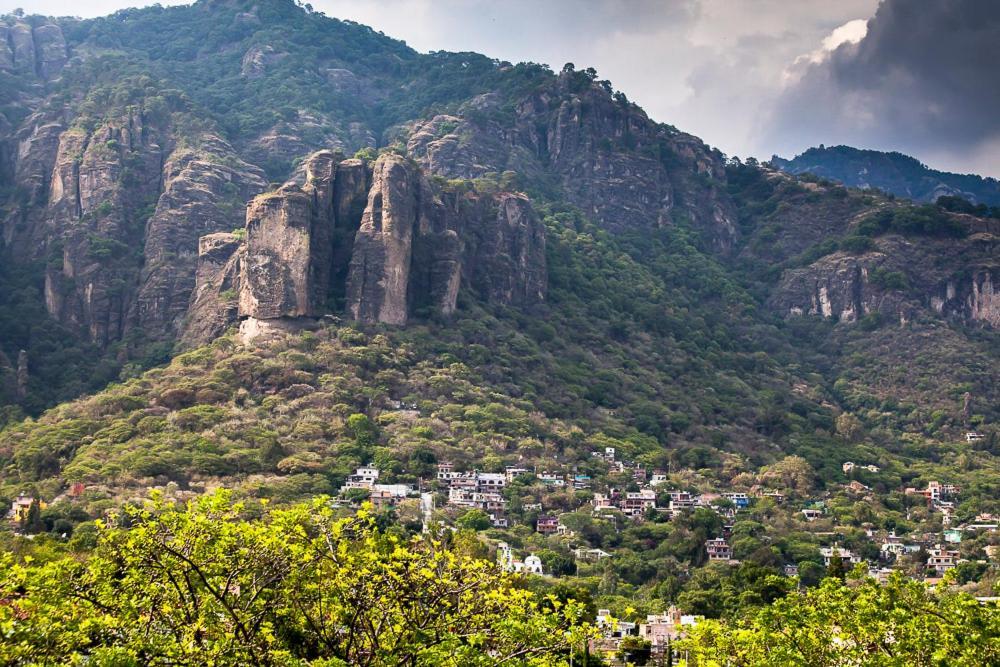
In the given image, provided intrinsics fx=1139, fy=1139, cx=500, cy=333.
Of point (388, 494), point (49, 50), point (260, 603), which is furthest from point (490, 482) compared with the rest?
point (49, 50)

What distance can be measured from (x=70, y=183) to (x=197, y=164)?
15211 mm

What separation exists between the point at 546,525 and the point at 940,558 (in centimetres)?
2819

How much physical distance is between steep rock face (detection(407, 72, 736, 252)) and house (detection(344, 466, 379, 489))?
82.2 meters

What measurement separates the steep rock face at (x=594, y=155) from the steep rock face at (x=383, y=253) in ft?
159

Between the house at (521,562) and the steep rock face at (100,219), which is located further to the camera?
the steep rock face at (100,219)

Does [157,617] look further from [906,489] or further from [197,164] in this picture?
[197,164]

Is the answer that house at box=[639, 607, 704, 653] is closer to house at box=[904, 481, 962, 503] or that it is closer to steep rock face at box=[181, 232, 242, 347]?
house at box=[904, 481, 962, 503]

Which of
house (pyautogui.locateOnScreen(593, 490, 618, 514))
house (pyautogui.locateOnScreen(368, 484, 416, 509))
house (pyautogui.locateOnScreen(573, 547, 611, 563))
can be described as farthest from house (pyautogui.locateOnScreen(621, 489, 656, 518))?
house (pyautogui.locateOnScreen(368, 484, 416, 509))

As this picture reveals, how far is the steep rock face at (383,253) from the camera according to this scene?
108688mm

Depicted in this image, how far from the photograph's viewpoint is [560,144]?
586ft

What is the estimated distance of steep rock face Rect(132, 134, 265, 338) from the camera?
121625mm

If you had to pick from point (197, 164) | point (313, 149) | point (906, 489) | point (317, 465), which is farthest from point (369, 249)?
point (313, 149)

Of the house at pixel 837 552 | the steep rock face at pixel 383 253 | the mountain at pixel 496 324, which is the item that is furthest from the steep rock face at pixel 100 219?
the house at pixel 837 552

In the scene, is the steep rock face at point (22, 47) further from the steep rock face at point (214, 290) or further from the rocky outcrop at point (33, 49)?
the steep rock face at point (214, 290)
